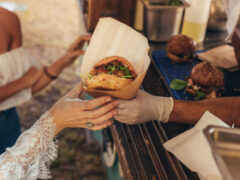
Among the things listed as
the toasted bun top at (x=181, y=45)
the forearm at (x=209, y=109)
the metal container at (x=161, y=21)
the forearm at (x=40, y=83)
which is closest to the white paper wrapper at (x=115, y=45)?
the forearm at (x=209, y=109)

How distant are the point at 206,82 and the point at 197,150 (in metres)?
0.67

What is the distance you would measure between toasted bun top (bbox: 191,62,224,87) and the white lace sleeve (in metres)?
1.00

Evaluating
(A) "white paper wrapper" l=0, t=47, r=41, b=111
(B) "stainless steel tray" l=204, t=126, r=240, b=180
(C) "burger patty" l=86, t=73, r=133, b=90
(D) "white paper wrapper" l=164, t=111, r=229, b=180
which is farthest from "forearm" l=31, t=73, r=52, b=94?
(B) "stainless steel tray" l=204, t=126, r=240, b=180

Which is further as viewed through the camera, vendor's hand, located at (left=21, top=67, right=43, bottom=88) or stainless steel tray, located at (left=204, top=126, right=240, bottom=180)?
vendor's hand, located at (left=21, top=67, right=43, bottom=88)

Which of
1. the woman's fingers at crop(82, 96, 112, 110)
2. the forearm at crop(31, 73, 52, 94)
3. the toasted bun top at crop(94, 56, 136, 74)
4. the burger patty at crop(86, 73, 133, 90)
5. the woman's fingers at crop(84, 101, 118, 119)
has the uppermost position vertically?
the toasted bun top at crop(94, 56, 136, 74)

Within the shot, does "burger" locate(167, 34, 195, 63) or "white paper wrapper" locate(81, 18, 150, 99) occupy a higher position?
"white paper wrapper" locate(81, 18, 150, 99)

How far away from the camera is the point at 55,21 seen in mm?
6629

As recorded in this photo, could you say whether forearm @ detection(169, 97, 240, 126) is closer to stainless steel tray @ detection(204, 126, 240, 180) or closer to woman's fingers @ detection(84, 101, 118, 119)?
woman's fingers @ detection(84, 101, 118, 119)

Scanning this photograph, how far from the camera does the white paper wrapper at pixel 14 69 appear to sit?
1935 millimetres

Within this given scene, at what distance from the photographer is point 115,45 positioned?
156 centimetres

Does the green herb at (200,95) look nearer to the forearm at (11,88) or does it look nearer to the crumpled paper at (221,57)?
the crumpled paper at (221,57)

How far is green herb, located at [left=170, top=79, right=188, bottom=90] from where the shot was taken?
1.72 meters

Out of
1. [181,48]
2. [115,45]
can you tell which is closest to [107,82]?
[115,45]

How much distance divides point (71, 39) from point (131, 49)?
447 cm
